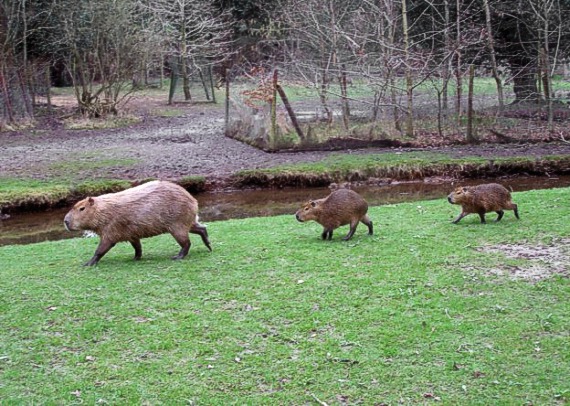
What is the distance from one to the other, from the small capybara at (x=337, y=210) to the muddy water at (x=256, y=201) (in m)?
3.92

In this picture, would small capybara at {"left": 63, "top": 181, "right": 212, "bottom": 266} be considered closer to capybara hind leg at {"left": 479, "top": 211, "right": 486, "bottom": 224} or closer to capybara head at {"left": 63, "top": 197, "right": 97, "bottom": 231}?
capybara head at {"left": 63, "top": 197, "right": 97, "bottom": 231}

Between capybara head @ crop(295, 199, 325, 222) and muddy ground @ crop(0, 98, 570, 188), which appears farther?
muddy ground @ crop(0, 98, 570, 188)

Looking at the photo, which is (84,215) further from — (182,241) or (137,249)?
(182,241)

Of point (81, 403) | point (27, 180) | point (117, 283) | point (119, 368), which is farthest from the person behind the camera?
point (27, 180)

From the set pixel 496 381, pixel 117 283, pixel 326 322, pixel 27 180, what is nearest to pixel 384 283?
pixel 326 322

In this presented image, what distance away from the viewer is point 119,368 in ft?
15.5

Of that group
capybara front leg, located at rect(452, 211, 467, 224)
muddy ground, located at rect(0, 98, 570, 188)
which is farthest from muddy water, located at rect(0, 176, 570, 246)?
capybara front leg, located at rect(452, 211, 467, 224)

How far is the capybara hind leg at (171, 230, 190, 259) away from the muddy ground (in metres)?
6.46

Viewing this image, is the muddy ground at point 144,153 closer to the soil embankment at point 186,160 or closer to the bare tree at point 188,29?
the soil embankment at point 186,160

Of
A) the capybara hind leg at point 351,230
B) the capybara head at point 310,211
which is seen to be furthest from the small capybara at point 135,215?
the capybara hind leg at point 351,230

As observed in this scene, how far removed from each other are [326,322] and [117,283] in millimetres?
2318

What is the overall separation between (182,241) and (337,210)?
1831mm

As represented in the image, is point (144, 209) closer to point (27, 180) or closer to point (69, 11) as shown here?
point (27, 180)

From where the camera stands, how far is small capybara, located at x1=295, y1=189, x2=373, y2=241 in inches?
308
